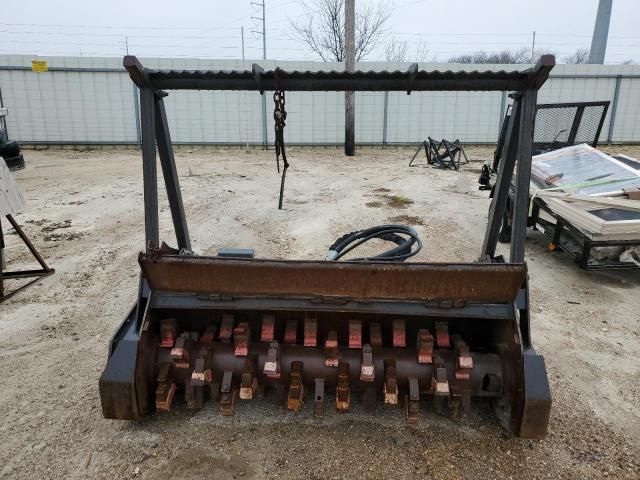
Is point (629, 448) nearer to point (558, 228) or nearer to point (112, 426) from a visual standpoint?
point (112, 426)

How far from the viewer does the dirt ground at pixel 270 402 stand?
7.27 feet

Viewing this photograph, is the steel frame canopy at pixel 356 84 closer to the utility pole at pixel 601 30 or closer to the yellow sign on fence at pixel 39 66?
the yellow sign on fence at pixel 39 66

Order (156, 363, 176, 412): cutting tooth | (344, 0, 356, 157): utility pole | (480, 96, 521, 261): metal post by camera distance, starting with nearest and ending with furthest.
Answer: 1. (156, 363, 176, 412): cutting tooth
2. (480, 96, 521, 261): metal post
3. (344, 0, 356, 157): utility pole

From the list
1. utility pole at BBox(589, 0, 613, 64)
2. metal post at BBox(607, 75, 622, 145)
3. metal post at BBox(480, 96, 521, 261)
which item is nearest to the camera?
metal post at BBox(480, 96, 521, 261)

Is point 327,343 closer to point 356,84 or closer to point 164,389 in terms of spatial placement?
point 164,389

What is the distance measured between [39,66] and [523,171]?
16.0 metres

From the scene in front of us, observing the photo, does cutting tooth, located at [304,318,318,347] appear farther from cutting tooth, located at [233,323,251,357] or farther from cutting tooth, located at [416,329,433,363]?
cutting tooth, located at [416,329,433,363]

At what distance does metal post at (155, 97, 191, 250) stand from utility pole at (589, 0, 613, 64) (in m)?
27.7

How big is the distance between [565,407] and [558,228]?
8.84 ft

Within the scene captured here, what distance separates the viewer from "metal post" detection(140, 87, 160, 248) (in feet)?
8.22

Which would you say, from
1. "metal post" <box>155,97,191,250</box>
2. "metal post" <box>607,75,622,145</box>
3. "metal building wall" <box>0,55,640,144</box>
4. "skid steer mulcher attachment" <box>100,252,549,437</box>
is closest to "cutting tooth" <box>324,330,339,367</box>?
"skid steer mulcher attachment" <box>100,252,549,437</box>

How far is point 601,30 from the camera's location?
24.2 m

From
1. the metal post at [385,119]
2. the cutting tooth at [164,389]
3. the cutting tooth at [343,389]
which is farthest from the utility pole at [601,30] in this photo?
the cutting tooth at [164,389]

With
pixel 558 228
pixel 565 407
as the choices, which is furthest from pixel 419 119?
pixel 565 407
